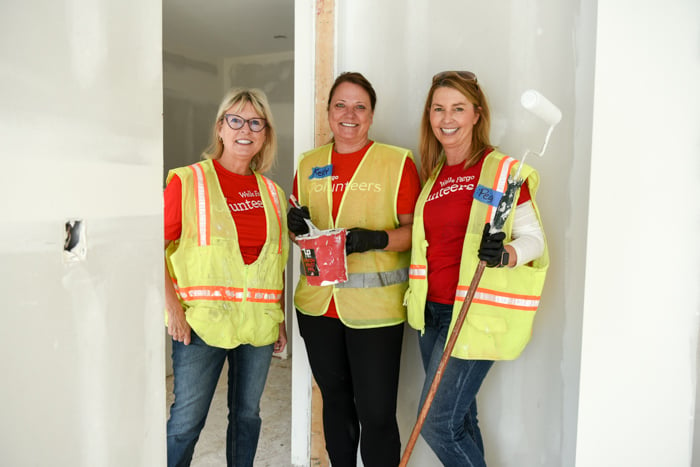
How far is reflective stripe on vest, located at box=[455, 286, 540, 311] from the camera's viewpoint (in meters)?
1.68

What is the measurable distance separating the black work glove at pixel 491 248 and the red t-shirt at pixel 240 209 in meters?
0.85

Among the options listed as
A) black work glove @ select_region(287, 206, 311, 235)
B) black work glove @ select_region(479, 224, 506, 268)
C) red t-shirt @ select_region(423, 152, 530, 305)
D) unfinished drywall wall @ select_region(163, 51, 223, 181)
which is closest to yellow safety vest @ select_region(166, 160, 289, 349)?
black work glove @ select_region(287, 206, 311, 235)

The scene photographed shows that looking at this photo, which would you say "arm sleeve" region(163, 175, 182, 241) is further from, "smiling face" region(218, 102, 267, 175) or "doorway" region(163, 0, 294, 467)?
"doorway" region(163, 0, 294, 467)

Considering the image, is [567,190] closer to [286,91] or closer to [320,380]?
[320,380]

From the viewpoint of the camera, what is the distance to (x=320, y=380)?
6.56ft

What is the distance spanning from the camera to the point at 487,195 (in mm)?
1677

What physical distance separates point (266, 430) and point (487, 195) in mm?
2231

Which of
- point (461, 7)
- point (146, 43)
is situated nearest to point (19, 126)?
point (146, 43)

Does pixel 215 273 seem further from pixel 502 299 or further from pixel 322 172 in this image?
pixel 502 299

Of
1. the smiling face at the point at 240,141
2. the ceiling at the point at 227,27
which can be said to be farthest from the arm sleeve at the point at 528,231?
the ceiling at the point at 227,27

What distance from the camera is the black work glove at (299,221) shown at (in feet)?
6.46

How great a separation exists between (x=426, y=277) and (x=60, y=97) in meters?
1.32

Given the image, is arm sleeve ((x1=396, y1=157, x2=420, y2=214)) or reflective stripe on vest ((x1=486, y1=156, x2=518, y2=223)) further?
arm sleeve ((x1=396, y1=157, x2=420, y2=214))

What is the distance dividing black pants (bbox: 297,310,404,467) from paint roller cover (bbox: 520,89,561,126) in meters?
0.93
